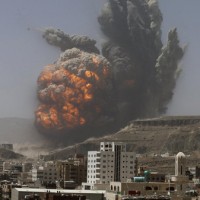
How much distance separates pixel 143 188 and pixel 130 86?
384 ft

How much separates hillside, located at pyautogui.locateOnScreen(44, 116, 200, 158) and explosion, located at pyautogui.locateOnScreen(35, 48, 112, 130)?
16.4 ft

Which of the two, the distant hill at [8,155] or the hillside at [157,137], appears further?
the distant hill at [8,155]

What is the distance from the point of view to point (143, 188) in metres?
82.2

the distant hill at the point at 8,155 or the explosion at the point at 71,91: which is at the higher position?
the explosion at the point at 71,91

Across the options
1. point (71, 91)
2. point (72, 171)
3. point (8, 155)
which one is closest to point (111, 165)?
point (72, 171)

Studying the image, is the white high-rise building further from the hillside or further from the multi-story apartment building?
the hillside

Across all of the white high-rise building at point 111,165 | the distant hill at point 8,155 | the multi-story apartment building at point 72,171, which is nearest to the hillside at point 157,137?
the distant hill at point 8,155

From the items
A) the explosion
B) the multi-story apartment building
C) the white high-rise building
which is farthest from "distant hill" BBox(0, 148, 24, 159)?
the white high-rise building

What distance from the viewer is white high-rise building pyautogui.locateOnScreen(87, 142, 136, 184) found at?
10298cm

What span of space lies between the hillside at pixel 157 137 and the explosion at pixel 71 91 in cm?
499

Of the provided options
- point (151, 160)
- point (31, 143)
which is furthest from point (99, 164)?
point (31, 143)

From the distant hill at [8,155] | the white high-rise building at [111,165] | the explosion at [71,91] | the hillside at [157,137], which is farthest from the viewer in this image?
the distant hill at [8,155]

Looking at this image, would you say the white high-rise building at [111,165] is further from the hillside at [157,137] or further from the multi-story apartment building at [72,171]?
the hillside at [157,137]

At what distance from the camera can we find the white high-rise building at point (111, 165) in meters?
103
